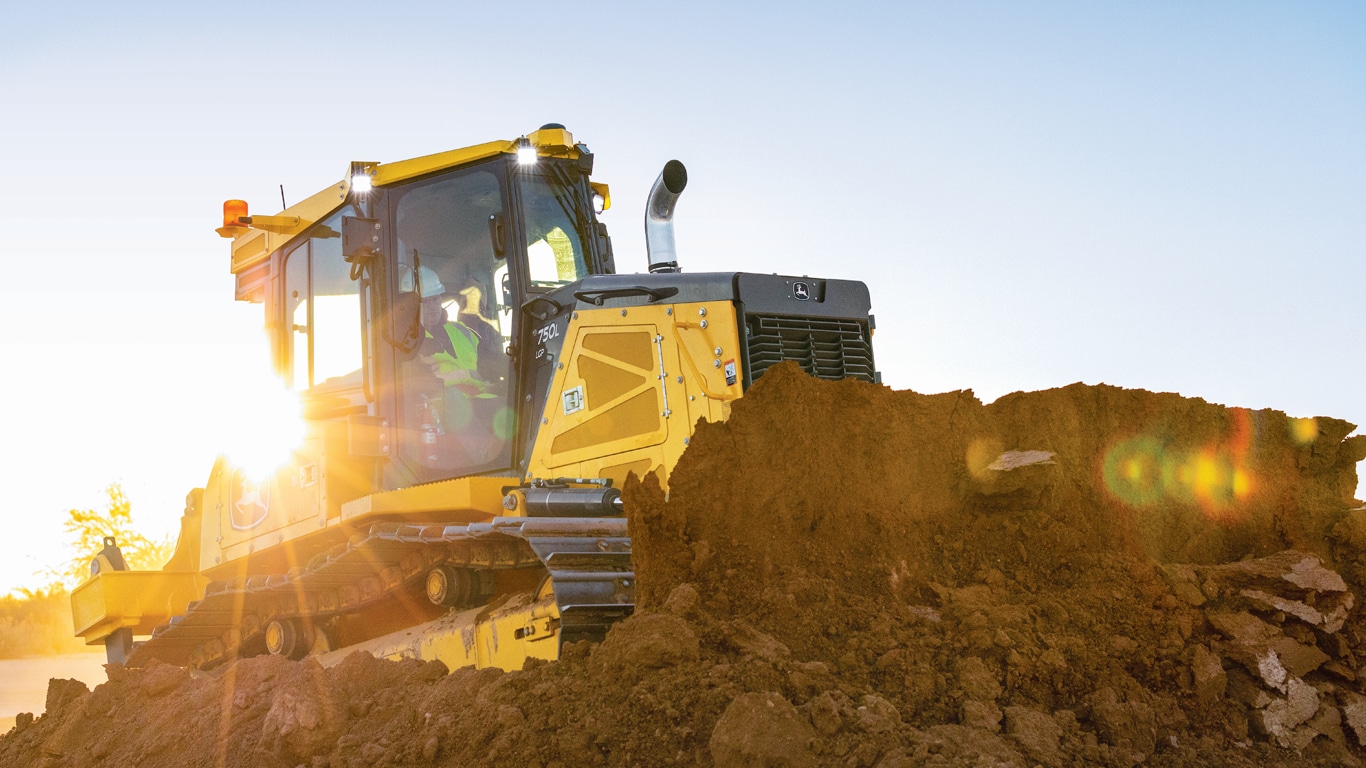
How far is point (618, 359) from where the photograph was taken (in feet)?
20.8

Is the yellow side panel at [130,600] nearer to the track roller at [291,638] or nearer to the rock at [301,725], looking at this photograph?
the track roller at [291,638]

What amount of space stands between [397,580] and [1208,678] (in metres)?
4.34

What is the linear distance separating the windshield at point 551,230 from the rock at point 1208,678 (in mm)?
4294

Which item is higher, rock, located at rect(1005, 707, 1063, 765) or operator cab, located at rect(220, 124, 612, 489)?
operator cab, located at rect(220, 124, 612, 489)

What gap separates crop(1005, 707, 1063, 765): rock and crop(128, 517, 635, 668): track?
5.88 ft

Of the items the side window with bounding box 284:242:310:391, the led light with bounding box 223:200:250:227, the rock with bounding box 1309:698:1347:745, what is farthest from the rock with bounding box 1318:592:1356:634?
the led light with bounding box 223:200:250:227

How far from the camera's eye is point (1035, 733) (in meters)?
3.75

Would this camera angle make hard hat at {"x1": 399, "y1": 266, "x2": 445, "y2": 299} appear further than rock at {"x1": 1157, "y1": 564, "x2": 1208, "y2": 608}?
Yes

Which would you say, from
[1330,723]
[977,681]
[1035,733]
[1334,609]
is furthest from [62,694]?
[1334,609]

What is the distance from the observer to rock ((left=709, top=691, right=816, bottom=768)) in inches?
139

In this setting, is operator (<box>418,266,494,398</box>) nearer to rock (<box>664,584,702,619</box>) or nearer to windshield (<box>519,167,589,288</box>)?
windshield (<box>519,167,589,288</box>)

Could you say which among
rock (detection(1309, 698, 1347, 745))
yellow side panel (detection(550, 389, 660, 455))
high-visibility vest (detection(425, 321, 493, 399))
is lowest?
rock (detection(1309, 698, 1347, 745))

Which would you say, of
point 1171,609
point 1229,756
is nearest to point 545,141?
point 1171,609

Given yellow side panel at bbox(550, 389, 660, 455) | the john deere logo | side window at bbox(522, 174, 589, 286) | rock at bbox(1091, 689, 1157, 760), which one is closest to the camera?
rock at bbox(1091, 689, 1157, 760)
